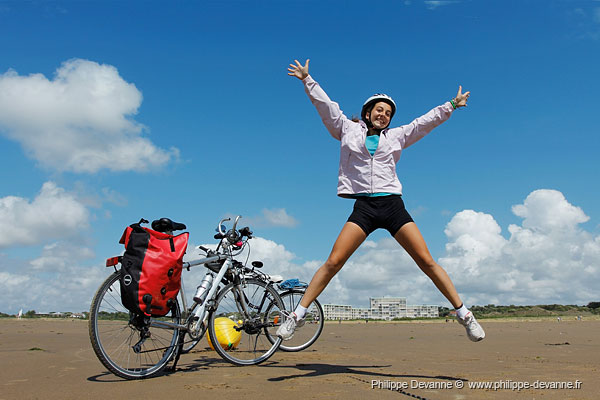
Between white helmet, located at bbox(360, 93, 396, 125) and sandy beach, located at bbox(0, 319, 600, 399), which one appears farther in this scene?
white helmet, located at bbox(360, 93, 396, 125)

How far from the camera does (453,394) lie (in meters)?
3.86

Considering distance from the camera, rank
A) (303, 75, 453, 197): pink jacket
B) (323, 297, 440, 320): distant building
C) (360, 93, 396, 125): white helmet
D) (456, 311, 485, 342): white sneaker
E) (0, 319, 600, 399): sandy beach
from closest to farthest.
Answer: (0, 319, 600, 399): sandy beach, (456, 311, 485, 342): white sneaker, (303, 75, 453, 197): pink jacket, (360, 93, 396, 125): white helmet, (323, 297, 440, 320): distant building

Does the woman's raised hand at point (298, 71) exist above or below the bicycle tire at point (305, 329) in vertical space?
above

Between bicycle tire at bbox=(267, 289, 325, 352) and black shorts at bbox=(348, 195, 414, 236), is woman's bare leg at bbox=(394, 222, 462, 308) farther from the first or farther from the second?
bicycle tire at bbox=(267, 289, 325, 352)

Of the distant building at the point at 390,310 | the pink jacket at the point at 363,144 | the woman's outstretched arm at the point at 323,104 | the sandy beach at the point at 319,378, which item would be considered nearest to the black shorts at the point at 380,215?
the pink jacket at the point at 363,144

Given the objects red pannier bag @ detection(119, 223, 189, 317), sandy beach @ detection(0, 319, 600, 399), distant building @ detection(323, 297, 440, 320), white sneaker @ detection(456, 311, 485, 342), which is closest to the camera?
sandy beach @ detection(0, 319, 600, 399)

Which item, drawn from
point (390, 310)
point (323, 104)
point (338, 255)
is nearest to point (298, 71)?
point (323, 104)

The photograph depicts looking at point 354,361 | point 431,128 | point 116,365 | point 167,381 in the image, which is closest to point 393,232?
point 431,128

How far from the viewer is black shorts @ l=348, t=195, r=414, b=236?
4957mm

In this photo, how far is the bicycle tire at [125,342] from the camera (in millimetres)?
4578

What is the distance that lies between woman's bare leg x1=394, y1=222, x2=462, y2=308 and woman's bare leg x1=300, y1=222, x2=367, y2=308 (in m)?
0.41

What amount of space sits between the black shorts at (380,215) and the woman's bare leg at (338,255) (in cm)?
8

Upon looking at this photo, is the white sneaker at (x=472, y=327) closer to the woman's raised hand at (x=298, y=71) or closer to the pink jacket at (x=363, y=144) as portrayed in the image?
the pink jacket at (x=363, y=144)

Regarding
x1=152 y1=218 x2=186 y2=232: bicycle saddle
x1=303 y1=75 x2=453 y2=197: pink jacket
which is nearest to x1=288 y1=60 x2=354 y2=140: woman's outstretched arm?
x1=303 y1=75 x2=453 y2=197: pink jacket
